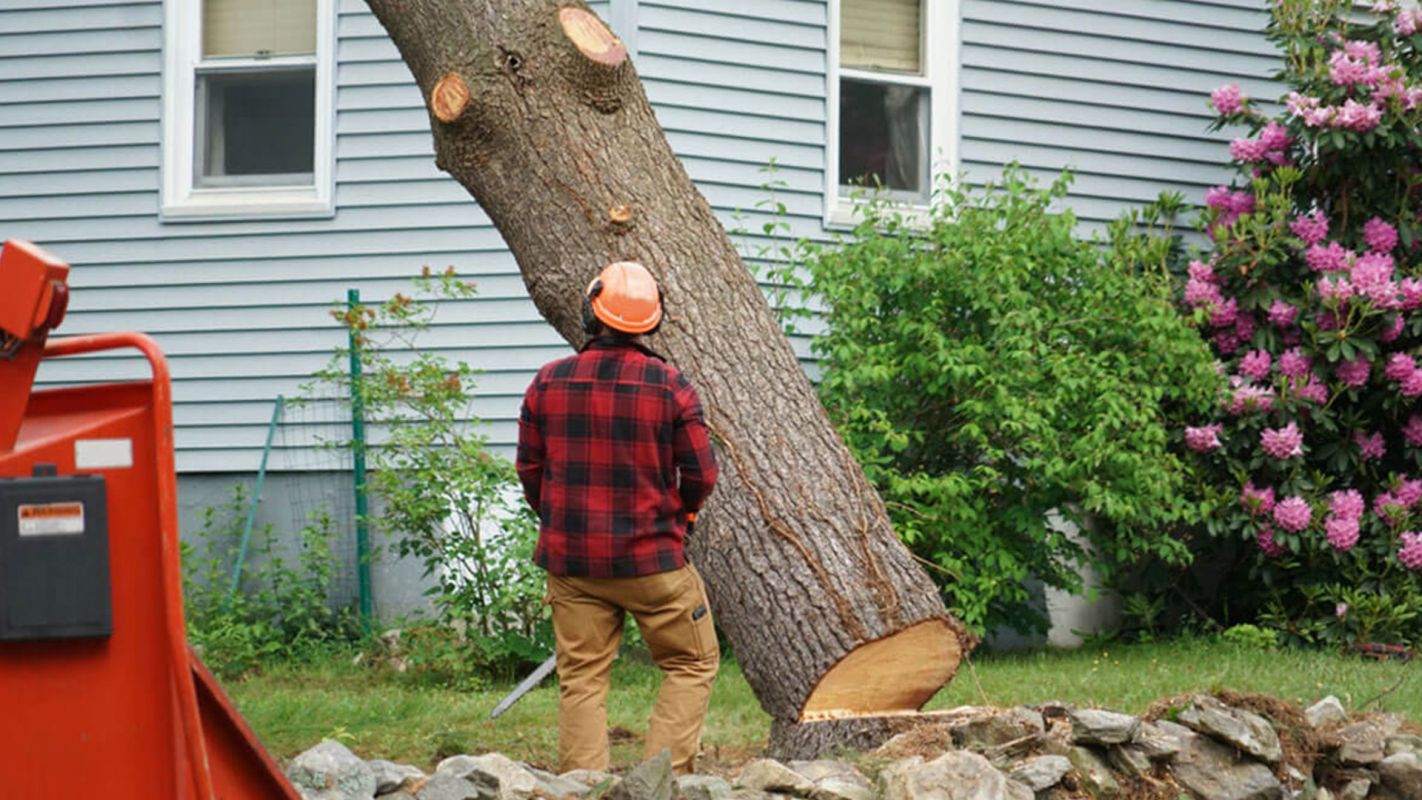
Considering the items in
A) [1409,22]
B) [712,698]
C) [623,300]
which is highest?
[1409,22]

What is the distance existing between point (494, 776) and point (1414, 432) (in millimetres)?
7195

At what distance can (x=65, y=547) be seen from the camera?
2678 mm

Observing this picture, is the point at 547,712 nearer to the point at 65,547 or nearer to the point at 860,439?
the point at 860,439

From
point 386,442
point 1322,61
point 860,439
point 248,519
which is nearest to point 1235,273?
point 1322,61

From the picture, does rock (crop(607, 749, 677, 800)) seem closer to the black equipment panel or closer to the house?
the black equipment panel

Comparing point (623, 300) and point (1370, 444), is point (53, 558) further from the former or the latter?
point (1370, 444)

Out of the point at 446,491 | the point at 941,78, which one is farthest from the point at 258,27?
the point at 941,78

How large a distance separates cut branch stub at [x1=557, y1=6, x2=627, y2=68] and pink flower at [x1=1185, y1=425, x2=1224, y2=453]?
16.8 ft

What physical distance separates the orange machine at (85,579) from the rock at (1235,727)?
3.34 m

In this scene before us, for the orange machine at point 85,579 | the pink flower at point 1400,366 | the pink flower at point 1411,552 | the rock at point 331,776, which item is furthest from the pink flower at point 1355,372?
the orange machine at point 85,579

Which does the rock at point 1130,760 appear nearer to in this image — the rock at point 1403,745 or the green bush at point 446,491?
the rock at point 1403,745

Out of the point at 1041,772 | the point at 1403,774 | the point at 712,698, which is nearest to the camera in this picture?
the point at 1041,772

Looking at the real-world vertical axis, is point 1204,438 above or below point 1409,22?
below

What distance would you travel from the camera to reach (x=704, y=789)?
420 centimetres
